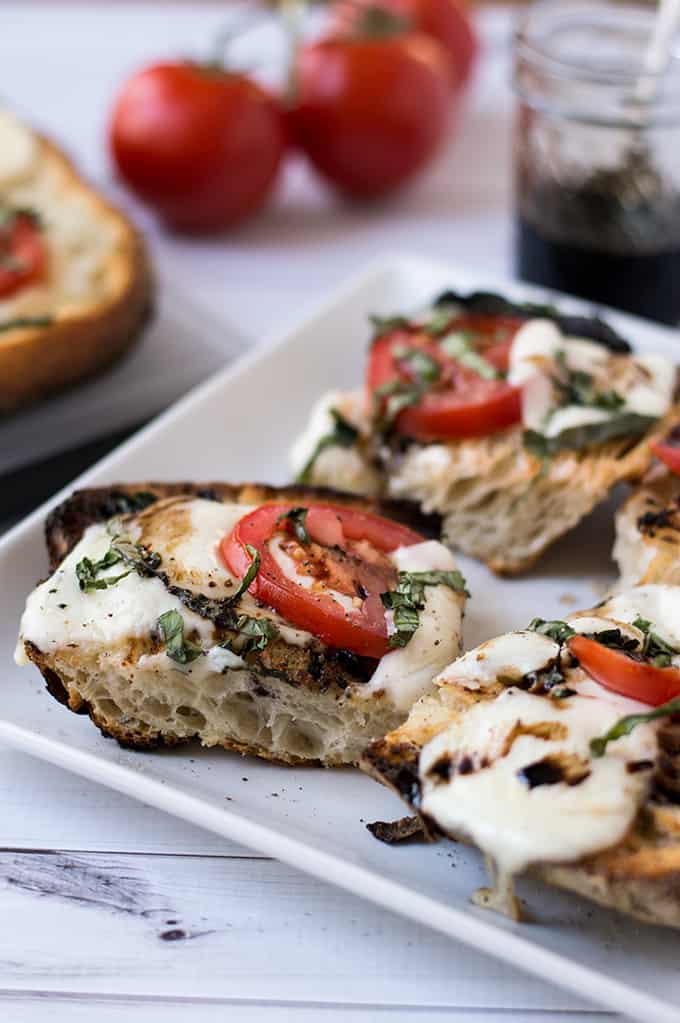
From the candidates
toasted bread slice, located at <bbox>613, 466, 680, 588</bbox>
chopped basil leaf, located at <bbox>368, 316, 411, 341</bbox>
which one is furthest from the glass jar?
toasted bread slice, located at <bbox>613, 466, 680, 588</bbox>

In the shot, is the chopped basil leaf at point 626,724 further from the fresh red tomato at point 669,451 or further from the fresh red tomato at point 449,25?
the fresh red tomato at point 449,25

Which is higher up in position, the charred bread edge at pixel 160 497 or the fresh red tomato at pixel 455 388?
the fresh red tomato at pixel 455 388

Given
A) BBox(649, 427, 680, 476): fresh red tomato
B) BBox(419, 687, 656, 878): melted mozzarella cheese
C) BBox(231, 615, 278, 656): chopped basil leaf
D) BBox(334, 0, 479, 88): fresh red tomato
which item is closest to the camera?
BBox(419, 687, 656, 878): melted mozzarella cheese

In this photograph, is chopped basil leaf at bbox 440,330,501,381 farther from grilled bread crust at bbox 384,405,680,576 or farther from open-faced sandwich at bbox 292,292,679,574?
grilled bread crust at bbox 384,405,680,576

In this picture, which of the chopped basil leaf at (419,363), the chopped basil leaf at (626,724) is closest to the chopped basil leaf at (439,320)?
the chopped basil leaf at (419,363)

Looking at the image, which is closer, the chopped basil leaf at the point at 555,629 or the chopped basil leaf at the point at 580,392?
the chopped basil leaf at the point at 555,629

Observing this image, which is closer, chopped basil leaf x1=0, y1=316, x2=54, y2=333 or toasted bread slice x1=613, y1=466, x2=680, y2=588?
toasted bread slice x1=613, y1=466, x2=680, y2=588

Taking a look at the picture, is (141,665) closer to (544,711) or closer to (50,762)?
(50,762)
